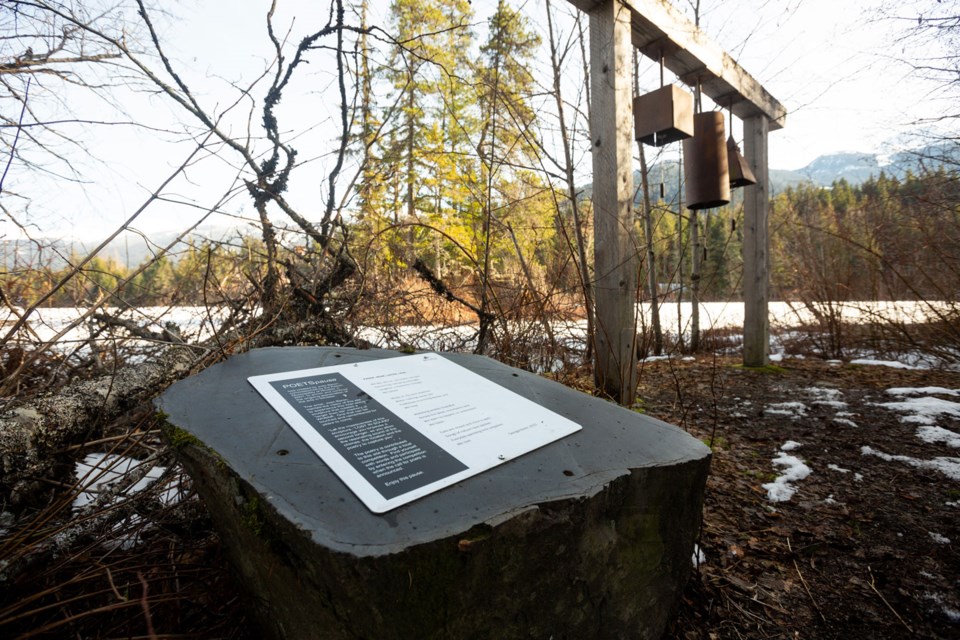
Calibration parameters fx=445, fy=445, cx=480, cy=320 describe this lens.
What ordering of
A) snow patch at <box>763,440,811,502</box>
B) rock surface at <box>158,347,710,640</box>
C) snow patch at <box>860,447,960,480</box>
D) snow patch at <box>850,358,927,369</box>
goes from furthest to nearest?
snow patch at <box>850,358,927,369</box>, snow patch at <box>860,447,960,480</box>, snow patch at <box>763,440,811,502</box>, rock surface at <box>158,347,710,640</box>

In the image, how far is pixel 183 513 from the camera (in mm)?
1735

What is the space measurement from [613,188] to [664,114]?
530 millimetres

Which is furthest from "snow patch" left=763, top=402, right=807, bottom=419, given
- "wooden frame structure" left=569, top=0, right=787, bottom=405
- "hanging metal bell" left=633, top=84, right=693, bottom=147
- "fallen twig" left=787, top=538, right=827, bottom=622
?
"hanging metal bell" left=633, top=84, right=693, bottom=147

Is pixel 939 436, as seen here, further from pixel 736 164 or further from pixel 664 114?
pixel 664 114

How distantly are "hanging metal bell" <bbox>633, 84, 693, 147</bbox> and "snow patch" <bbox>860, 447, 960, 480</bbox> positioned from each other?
88.3 inches

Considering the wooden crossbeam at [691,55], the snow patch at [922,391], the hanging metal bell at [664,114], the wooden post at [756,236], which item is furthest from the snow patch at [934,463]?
the wooden crossbeam at [691,55]

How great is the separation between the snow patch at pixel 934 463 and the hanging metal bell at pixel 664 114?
2242 millimetres

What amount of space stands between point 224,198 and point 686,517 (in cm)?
192

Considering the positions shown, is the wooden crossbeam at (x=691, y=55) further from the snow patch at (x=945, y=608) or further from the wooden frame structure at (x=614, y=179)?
the snow patch at (x=945, y=608)

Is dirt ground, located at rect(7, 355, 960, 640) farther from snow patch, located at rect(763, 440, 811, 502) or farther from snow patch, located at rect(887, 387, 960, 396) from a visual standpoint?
snow patch, located at rect(887, 387, 960, 396)

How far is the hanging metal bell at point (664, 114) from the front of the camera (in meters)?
2.76

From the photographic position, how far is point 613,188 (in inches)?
114

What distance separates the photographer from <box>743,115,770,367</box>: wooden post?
4.88 metres

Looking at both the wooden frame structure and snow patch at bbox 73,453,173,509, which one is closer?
snow patch at bbox 73,453,173,509
